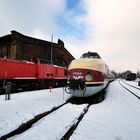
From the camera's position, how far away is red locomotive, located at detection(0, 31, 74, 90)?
16359mm

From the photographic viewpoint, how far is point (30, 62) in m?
18.8

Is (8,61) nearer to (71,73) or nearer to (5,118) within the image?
(71,73)

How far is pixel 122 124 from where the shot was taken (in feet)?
19.3

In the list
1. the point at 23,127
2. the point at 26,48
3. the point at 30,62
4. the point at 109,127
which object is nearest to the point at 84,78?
the point at 109,127

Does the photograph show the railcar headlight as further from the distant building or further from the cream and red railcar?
the distant building

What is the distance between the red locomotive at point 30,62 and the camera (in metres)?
16.4

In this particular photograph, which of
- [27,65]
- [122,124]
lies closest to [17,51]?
[27,65]

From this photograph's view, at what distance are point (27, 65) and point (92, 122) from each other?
41.9 ft

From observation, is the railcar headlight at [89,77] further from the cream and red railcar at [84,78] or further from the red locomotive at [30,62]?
the red locomotive at [30,62]

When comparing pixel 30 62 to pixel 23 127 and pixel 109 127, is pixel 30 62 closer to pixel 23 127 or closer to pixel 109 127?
pixel 23 127

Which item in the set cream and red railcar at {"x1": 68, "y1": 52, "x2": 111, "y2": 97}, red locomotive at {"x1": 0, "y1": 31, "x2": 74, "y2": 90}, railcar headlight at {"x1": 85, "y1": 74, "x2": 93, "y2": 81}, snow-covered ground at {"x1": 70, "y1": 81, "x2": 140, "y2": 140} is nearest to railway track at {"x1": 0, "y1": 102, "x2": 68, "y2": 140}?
snow-covered ground at {"x1": 70, "y1": 81, "x2": 140, "y2": 140}

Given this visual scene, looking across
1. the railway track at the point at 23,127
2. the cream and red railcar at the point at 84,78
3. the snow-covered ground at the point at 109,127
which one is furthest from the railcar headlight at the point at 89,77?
the railway track at the point at 23,127

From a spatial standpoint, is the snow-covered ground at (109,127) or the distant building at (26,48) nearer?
the snow-covered ground at (109,127)

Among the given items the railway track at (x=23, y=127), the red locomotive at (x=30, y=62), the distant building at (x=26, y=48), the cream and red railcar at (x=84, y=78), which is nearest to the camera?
the railway track at (x=23, y=127)
